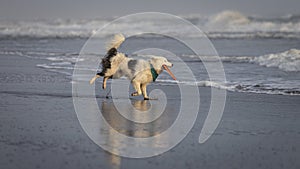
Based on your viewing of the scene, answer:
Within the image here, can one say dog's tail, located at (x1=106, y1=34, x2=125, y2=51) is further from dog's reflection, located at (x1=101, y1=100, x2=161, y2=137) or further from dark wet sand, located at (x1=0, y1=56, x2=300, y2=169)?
dog's reflection, located at (x1=101, y1=100, x2=161, y2=137)

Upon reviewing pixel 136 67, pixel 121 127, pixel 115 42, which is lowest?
pixel 121 127

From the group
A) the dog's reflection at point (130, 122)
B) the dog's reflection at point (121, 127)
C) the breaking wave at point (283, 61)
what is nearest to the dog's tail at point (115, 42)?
the dog's reflection at point (130, 122)

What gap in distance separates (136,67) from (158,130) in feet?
9.34

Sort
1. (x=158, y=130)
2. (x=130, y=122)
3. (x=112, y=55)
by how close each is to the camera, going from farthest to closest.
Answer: (x=112, y=55) < (x=130, y=122) < (x=158, y=130)

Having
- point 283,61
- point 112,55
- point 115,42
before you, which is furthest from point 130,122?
point 283,61

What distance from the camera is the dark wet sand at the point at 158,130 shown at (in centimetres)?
524

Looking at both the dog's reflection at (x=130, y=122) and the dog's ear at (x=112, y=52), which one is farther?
the dog's ear at (x=112, y=52)

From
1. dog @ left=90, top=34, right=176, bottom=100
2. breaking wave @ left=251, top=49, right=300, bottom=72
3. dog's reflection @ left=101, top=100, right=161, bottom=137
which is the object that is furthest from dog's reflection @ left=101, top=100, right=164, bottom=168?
breaking wave @ left=251, top=49, right=300, bottom=72

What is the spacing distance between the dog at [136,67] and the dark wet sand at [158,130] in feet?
1.41

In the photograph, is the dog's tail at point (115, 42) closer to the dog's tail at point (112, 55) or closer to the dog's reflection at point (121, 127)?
the dog's tail at point (112, 55)

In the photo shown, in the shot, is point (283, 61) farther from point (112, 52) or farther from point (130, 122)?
point (130, 122)

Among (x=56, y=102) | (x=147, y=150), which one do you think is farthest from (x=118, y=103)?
(x=147, y=150)

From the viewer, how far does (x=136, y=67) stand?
31.1 ft

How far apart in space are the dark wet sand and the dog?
43cm
